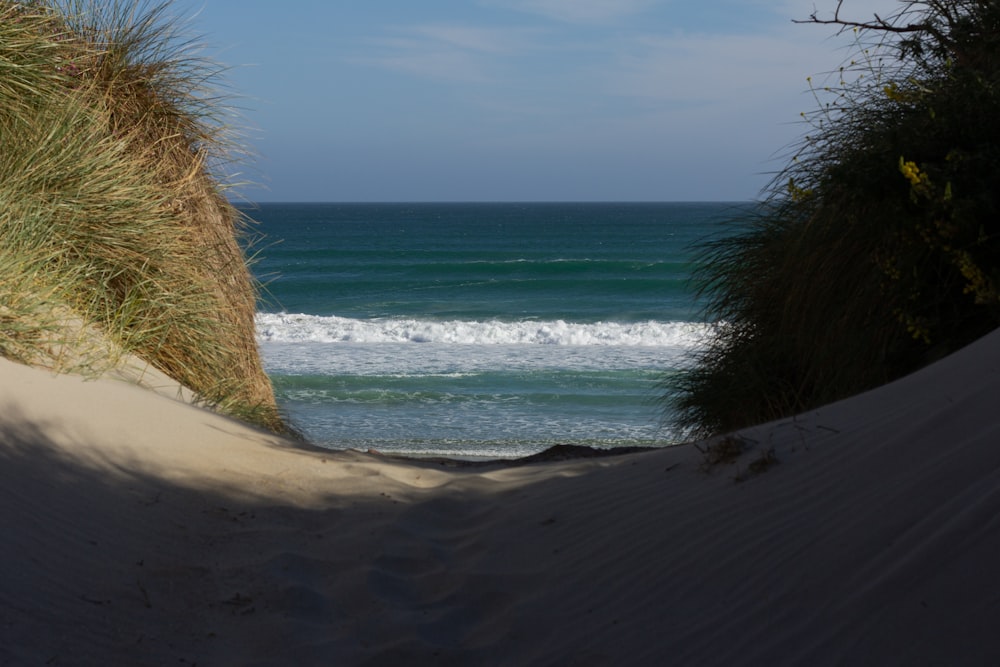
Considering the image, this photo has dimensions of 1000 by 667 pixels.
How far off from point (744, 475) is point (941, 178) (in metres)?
2.37

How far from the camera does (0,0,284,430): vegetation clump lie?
5.88 m

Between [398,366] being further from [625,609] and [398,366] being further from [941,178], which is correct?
[625,609]

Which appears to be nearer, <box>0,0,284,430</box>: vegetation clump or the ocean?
<box>0,0,284,430</box>: vegetation clump

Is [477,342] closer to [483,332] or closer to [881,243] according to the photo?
[483,332]

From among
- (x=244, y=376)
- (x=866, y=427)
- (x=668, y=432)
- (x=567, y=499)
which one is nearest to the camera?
(x=866, y=427)

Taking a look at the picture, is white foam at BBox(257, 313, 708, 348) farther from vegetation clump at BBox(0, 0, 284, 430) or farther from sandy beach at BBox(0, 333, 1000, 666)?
sandy beach at BBox(0, 333, 1000, 666)

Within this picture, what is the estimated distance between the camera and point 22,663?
2.63m

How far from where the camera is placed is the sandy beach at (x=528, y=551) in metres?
2.56

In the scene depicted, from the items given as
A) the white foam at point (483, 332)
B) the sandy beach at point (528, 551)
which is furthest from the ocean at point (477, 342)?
the sandy beach at point (528, 551)

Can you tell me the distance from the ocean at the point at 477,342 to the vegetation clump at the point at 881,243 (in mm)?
664

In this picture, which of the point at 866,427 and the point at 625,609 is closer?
the point at 625,609

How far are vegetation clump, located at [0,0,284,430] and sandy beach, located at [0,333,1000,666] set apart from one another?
1066mm

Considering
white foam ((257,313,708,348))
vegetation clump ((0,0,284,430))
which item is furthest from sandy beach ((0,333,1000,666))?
white foam ((257,313,708,348))

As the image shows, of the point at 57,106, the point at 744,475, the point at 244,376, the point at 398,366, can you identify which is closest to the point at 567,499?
the point at 744,475
